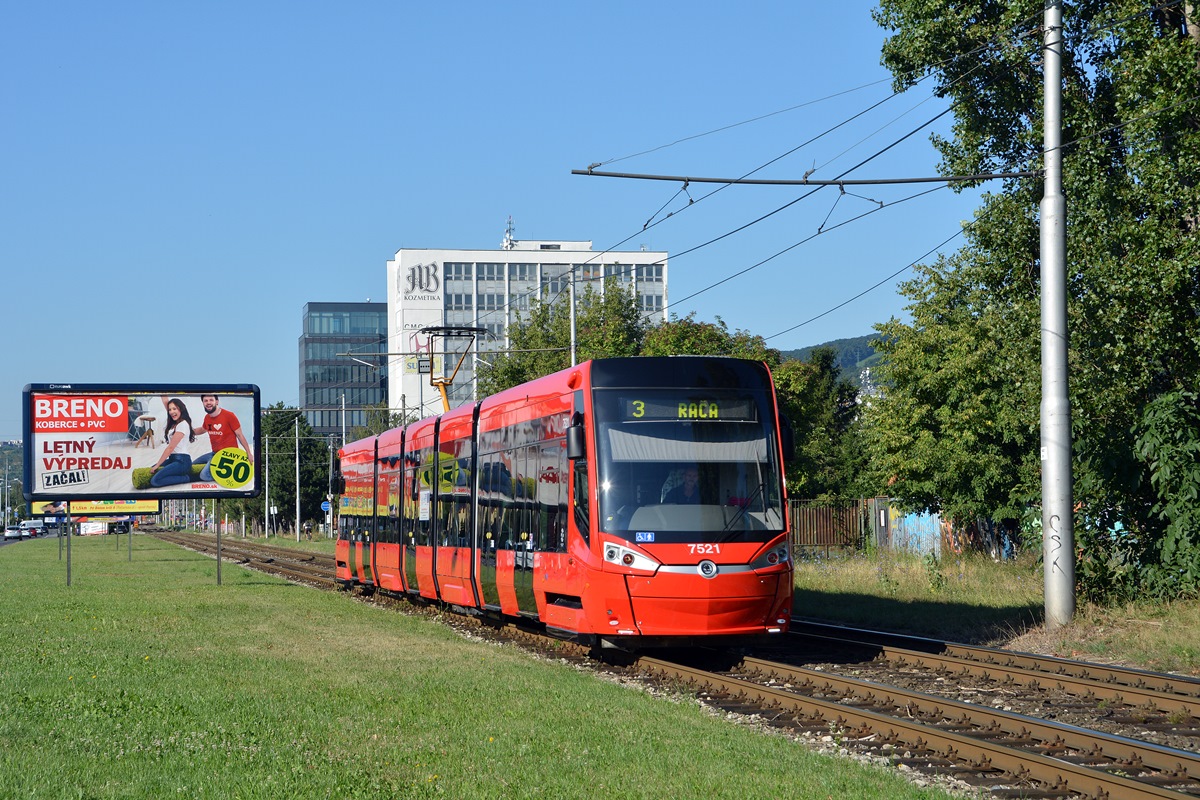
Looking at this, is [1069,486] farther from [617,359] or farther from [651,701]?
[651,701]

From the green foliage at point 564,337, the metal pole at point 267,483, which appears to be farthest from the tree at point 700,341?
the metal pole at point 267,483

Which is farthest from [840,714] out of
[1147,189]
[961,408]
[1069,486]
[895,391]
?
[895,391]

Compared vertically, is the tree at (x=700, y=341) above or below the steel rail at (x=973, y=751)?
above

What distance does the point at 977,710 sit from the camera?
11547mm

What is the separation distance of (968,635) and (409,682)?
8.68 metres

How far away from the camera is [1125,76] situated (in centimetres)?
1895

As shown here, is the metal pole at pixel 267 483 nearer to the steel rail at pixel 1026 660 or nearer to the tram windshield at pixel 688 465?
the steel rail at pixel 1026 660

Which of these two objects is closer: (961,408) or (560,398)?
(560,398)

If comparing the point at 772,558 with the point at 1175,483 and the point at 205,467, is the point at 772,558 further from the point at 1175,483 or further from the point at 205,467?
the point at 205,467

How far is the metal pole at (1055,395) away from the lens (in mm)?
17984

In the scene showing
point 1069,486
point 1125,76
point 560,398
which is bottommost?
point 1069,486

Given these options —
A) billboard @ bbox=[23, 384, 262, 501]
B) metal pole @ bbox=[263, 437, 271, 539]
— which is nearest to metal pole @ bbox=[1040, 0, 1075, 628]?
billboard @ bbox=[23, 384, 262, 501]

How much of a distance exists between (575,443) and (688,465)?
131cm

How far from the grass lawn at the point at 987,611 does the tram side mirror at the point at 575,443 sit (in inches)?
253
